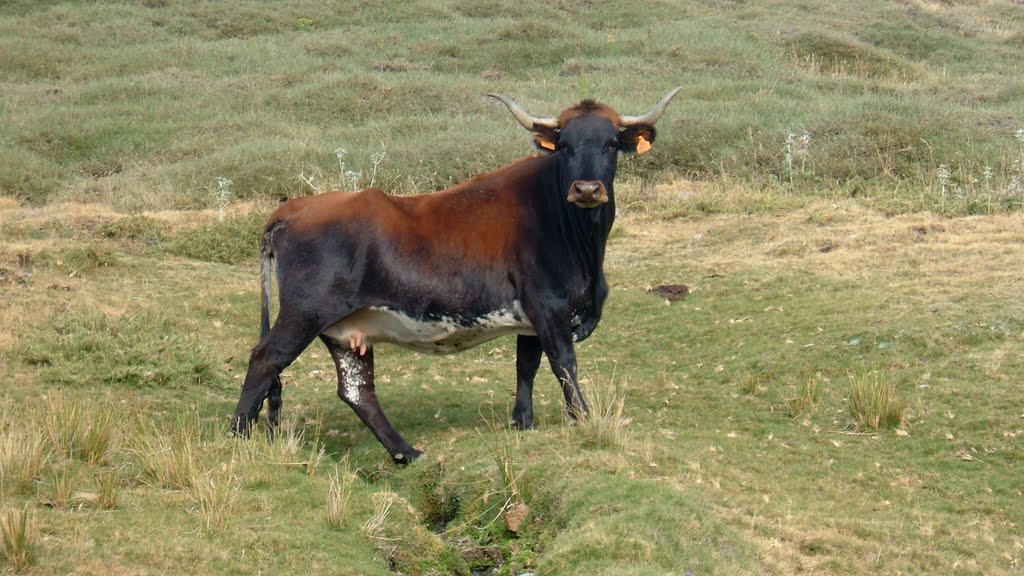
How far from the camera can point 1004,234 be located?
1467 cm

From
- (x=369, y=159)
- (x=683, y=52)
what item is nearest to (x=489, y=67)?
(x=683, y=52)

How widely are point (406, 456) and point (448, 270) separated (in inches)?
56.6

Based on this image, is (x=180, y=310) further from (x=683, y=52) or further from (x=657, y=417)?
(x=683, y=52)

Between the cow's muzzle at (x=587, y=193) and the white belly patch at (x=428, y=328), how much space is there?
1070 mm

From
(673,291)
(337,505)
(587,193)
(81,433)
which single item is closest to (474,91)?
(673,291)

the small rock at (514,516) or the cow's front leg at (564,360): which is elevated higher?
the cow's front leg at (564,360)

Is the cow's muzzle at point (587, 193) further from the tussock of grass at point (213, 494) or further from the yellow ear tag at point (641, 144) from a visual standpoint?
the tussock of grass at point (213, 494)

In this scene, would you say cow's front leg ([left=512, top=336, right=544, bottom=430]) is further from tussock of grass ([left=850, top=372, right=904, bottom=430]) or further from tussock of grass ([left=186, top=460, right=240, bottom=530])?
tussock of grass ([left=186, top=460, right=240, bottom=530])

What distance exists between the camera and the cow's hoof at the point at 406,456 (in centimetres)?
934

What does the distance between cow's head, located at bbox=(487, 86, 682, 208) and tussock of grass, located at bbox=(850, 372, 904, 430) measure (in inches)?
101

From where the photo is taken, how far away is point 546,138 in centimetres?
989

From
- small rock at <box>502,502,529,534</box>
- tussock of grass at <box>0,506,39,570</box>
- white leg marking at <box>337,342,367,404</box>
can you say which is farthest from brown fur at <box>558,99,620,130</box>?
tussock of grass at <box>0,506,39,570</box>

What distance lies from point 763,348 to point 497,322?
3.55 m

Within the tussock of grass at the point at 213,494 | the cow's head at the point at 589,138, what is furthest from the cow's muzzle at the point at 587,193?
the tussock of grass at the point at 213,494
